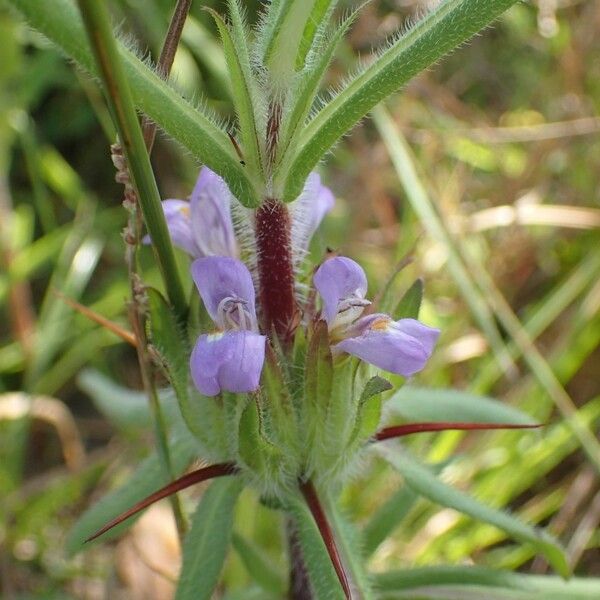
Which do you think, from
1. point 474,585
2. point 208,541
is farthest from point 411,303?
point 474,585

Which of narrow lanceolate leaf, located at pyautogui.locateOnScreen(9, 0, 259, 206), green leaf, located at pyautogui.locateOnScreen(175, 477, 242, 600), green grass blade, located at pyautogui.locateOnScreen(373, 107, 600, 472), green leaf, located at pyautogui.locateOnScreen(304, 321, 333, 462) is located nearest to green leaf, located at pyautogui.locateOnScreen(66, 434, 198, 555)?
green leaf, located at pyautogui.locateOnScreen(175, 477, 242, 600)

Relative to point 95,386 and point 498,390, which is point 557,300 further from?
point 95,386

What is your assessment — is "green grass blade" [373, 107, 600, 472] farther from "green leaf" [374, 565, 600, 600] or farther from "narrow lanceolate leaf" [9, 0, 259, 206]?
"narrow lanceolate leaf" [9, 0, 259, 206]

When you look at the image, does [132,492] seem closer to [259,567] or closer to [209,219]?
[259,567]

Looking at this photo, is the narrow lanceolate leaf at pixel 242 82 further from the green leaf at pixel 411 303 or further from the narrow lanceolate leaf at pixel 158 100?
the green leaf at pixel 411 303

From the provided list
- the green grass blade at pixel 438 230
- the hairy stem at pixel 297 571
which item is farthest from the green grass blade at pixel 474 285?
the hairy stem at pixel 297 571

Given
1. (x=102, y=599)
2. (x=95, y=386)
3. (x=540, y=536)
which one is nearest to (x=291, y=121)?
(x=540, y=536)

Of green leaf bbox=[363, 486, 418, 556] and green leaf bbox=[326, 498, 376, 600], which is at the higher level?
green leaf bbox=[363, 486, 418, 556]
